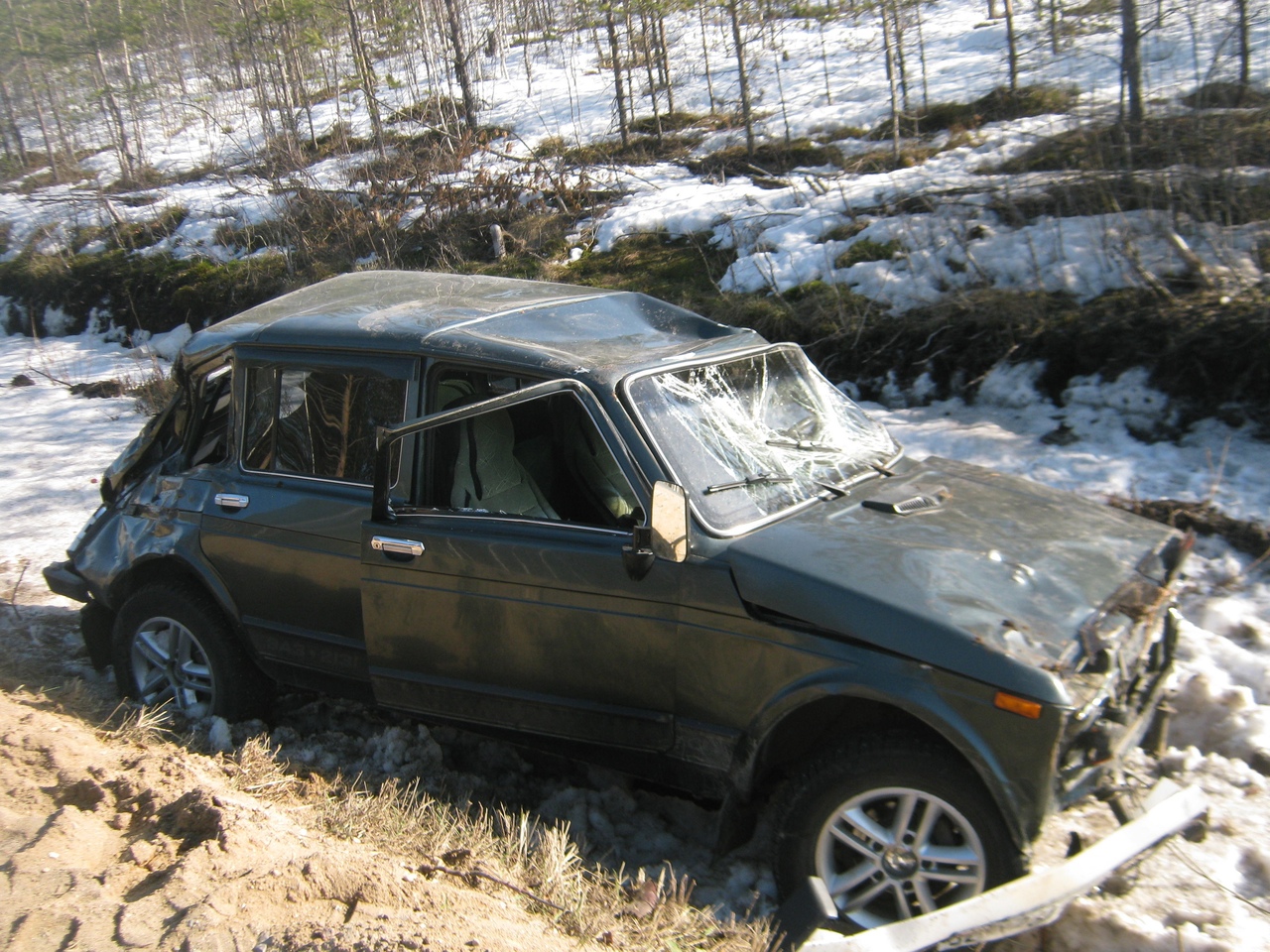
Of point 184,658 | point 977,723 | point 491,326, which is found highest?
point 491,326

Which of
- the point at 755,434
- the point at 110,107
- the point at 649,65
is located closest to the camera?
the point at 755,434

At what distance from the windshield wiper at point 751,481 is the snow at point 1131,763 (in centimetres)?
129

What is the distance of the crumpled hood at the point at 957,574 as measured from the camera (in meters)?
2.61

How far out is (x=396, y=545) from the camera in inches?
139

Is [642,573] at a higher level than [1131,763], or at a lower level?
higher

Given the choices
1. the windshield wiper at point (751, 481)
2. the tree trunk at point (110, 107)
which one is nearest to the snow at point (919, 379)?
the windshield wiper at point (751, 481)

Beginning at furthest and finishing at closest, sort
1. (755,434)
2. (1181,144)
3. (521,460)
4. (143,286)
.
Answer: (143,286) → (1181,144) → (521,460) → (755,434)

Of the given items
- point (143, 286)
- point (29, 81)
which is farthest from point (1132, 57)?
point (29, 81)

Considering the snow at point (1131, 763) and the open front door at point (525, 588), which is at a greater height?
the open front door at point (525, 588)

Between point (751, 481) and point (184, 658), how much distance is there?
2762mm

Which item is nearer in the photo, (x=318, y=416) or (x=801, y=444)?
(x=801, y=444)

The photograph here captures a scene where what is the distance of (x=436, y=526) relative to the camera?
350 centimetres

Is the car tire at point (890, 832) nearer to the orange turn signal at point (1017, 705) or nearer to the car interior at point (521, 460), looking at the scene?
the orange turn signal at point (1017, 705)

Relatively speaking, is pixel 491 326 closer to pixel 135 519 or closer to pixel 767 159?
pixel 135 519
